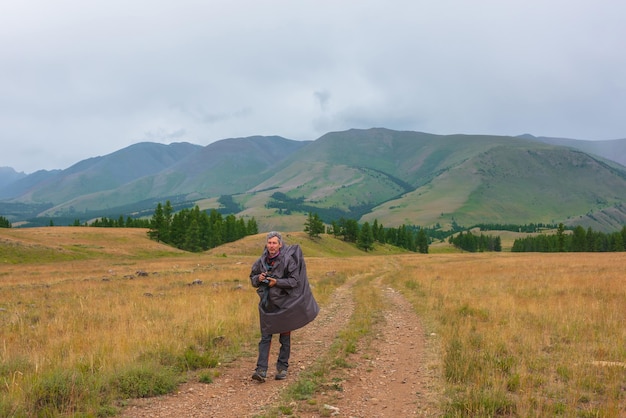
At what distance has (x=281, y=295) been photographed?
29.2 ft

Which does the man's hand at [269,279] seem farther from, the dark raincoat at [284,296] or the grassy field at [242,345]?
the grassy field at [242,345]

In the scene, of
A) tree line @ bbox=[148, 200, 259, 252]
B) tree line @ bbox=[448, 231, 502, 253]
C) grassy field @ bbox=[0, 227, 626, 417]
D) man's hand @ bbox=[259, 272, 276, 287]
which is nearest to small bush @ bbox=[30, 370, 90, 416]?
grassy field @ bbox=[0, 227, 626, 417]

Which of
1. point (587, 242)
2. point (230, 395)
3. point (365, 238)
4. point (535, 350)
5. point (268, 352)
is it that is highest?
point (268, 352)

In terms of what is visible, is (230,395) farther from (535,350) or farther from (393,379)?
(535,350)

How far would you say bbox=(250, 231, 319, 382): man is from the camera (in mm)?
8812

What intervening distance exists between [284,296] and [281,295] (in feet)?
0.24

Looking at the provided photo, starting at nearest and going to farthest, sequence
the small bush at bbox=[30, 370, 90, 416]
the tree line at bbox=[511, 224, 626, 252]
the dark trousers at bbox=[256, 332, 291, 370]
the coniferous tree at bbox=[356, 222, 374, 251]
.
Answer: the small bush at bbox=[30, 370, 90, 416] → the dark trousers at bbox=[256, 332, 291, 370] → the tree line at bbox=[511, 224, 626, 252] → the coniferous tree at bbox=[356, 222, 374, 251]

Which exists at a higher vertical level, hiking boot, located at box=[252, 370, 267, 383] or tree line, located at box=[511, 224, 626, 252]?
hiking boot, located at box=[252, 370, 267, 383]

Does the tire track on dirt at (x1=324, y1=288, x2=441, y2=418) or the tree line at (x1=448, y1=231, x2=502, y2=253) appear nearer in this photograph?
the tire track on dirt at (x1=324, y1=288, x2=441, y2=418)

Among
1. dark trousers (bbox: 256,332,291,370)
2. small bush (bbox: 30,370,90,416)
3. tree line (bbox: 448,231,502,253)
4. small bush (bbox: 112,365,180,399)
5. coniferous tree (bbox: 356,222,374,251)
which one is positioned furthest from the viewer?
tree line (bbox: 448,231,502,253)

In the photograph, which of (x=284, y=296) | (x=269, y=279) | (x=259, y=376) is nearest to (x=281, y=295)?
(x=284, y=296)

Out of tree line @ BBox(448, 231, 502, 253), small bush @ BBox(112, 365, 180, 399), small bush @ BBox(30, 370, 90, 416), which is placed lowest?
tree line @ BBox(448, 231, 502, 253)

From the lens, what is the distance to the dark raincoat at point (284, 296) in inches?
348

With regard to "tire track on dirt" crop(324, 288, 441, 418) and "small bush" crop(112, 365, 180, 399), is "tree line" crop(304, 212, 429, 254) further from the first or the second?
"small bush" crop(112, 365, 180, 399)
